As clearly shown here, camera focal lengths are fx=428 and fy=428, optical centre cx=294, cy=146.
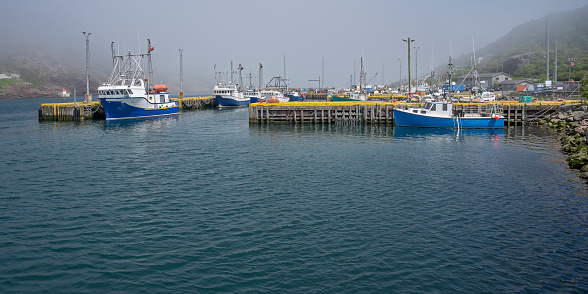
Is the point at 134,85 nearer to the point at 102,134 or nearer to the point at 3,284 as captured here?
the point at 102,134

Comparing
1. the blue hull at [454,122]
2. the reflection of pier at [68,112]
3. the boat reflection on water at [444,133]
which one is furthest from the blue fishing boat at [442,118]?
the reflection of pier at [68,112]

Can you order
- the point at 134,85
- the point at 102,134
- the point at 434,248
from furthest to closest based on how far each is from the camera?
the point at 134,85 → the point at 102,134 → the point at 434,248

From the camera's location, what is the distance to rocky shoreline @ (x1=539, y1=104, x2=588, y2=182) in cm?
3188

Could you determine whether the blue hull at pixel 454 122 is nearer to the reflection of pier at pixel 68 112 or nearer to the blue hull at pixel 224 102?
the reflection of pier at pixel 68 112

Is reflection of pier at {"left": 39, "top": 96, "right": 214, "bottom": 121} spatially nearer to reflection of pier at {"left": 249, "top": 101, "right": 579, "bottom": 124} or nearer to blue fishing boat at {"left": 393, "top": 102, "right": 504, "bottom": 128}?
reflection of pier at {"left": 249, "top": 101, "right": 579, "bottom": 124}

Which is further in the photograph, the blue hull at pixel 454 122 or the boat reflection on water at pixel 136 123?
the boat reflection on water at pixel 136 123

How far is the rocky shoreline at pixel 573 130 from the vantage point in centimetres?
3188

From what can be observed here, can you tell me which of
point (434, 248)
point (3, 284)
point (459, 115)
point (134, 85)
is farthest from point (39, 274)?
point (134, 85)

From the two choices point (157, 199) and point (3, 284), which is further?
point (157, 199)

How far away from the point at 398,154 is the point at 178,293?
2901 centimetres

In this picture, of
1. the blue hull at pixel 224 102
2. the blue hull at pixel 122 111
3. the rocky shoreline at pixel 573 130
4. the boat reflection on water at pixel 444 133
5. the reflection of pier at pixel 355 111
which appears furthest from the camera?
the blue hull at pixel 224 102

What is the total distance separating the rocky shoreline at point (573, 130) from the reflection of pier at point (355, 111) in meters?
2.44

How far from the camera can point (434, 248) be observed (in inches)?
678

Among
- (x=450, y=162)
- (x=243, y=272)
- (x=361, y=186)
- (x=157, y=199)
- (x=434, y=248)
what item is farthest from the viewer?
(x=450, y=162)
